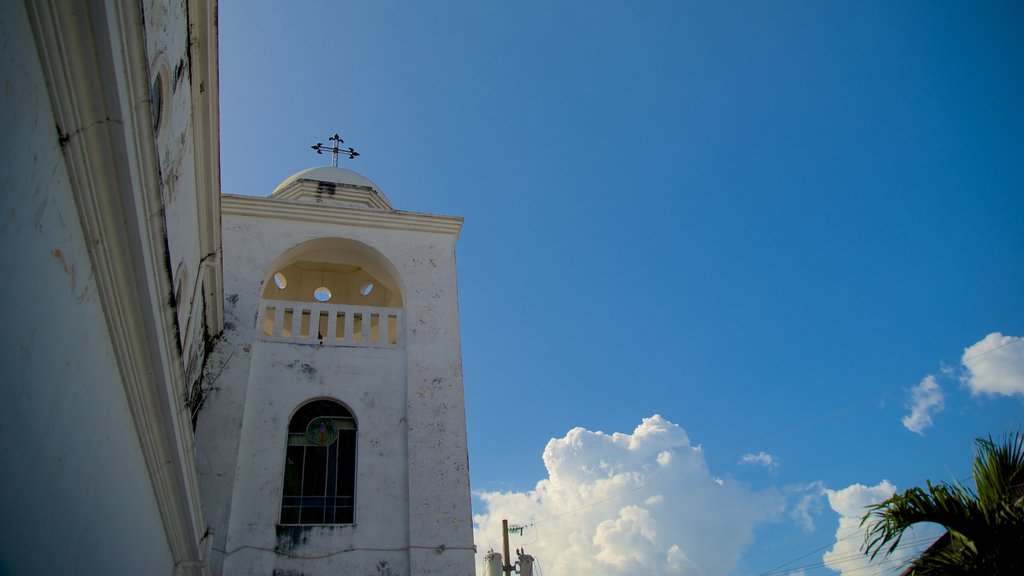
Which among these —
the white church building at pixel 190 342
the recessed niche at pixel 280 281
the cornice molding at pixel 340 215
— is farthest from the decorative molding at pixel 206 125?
the recessed niche at pixel 280 281

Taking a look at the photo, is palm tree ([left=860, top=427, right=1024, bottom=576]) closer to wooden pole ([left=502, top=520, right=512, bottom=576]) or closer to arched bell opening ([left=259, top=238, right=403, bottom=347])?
arched bell opening ([left=259, top=238, right=403, bottom=347])

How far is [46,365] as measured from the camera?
3402 mm

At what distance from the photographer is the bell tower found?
9344mm

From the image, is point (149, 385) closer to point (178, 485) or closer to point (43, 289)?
point (178, 485)

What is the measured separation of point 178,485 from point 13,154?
3913 millimetres

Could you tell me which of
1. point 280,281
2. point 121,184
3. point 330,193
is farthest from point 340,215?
point 121,184

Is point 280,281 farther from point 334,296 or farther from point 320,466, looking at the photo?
point 320,466

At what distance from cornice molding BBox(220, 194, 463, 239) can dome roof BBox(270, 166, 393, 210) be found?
54 centimetres

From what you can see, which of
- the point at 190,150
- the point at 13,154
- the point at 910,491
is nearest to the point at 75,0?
the point at 13,154

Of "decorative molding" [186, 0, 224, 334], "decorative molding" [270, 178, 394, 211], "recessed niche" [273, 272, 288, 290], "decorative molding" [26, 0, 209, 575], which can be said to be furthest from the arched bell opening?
"decorative molding" [26, 0, 209, 575]

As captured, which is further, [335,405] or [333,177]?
[333,177]

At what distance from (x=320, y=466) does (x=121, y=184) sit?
6939mm

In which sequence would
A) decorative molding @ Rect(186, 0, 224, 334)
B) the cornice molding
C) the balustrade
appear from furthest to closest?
the cornice molding < the balustrade < decorative molding @ Rect(186, 0, 224, 334)

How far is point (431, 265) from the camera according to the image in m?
12.2
